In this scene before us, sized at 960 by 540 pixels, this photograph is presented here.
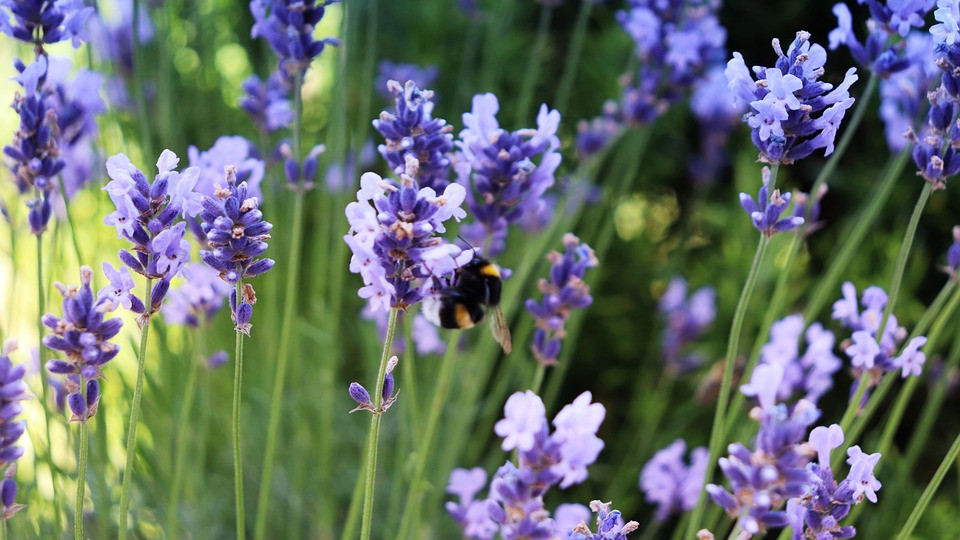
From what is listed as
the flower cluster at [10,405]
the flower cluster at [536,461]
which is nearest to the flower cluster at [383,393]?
the flower cluster at [536,461]

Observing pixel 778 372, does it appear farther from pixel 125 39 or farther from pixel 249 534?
pixel 125 39

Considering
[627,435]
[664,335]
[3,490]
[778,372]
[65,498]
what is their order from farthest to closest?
[627,435]
[664,335]
[65,498]
[3,490]
[778,372]

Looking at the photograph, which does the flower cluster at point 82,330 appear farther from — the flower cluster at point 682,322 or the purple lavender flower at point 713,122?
the purple lavender flower at point 713,122

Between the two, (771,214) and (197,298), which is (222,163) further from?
(771,214)

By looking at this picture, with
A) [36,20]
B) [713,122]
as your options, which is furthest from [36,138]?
[713,122]

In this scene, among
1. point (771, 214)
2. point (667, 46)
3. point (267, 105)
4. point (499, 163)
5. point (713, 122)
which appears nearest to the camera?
point (771, 214)

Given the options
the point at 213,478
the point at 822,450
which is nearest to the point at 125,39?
the point at 213,478
